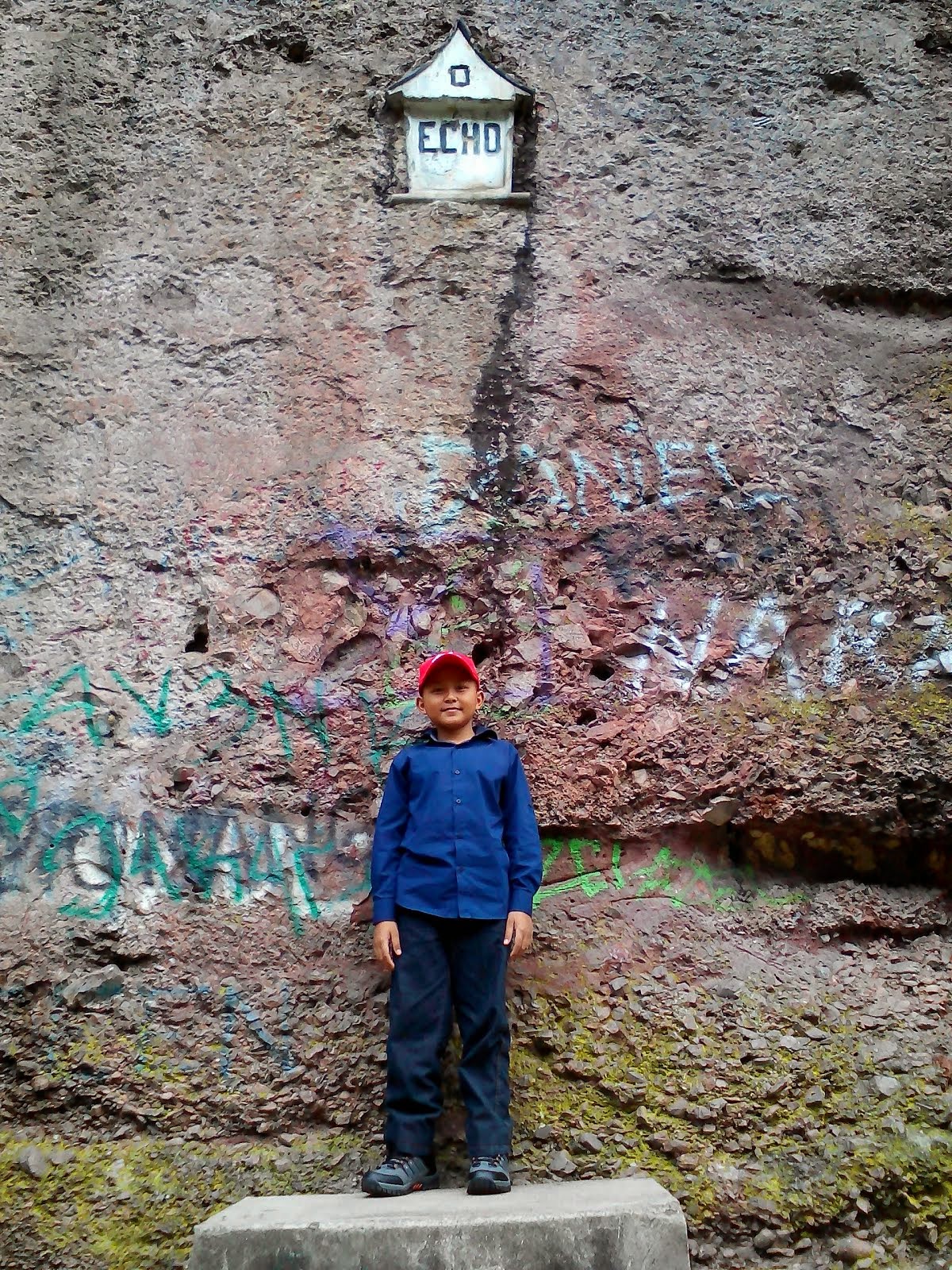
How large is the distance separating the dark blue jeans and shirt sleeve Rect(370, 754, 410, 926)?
0.17 ft

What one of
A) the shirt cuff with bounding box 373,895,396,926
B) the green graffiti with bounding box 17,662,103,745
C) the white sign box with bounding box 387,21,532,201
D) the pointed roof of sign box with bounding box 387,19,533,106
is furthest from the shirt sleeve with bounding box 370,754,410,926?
the pointed roof of sign box with bounding box 387,19,533,106

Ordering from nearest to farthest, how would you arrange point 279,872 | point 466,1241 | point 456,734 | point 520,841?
1. point 466,1241
2. point 520,841
3. point 456,734
4. point 279,872

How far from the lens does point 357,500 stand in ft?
8.75

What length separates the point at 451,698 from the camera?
2.27 metres

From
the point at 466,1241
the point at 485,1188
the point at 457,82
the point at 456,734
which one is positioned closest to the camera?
the point at 466,1241

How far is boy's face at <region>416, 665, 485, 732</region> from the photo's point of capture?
2262 millimetres

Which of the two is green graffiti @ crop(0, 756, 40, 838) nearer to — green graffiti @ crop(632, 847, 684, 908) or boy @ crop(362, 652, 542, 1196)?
boy @ crop(362, 652, 542, 1196)

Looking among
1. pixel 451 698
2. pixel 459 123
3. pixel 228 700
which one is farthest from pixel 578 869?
pixel 459 123

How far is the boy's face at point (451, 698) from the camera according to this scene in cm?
226

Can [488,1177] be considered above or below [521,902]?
below

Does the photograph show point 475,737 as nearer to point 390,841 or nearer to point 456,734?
point 456,734

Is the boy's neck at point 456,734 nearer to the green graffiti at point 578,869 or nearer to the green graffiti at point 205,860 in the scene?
the green graffiti at point 578,869

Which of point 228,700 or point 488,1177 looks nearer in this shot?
point 488,1177

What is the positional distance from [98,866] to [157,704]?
1.30 ft
